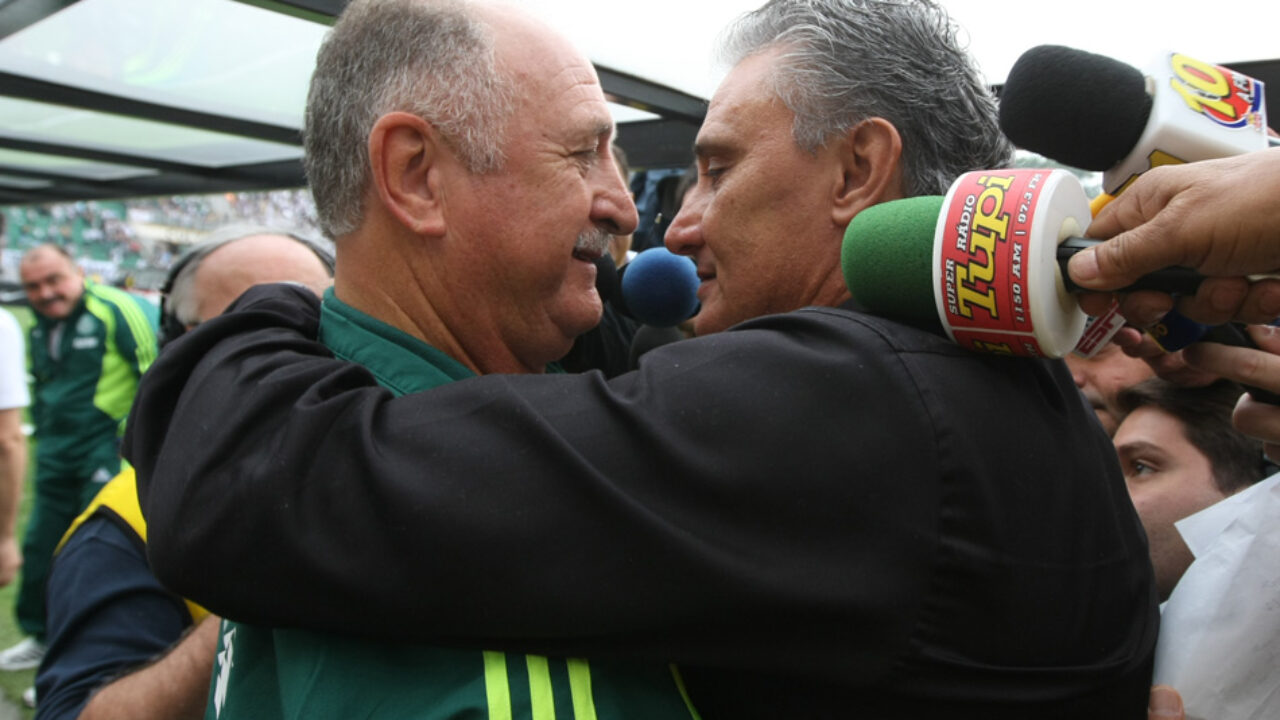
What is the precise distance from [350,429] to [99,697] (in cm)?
130

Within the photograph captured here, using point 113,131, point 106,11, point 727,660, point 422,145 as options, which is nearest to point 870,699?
point 727,660

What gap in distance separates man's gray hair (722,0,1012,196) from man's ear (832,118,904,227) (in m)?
0.02

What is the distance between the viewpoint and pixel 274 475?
3.76 feet

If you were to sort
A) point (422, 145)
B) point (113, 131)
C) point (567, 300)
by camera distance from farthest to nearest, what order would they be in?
point (113, 131) → point (567, 300) → point (422, 145)

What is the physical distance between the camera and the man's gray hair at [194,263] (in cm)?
277

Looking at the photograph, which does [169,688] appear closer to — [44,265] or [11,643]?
[11,643]

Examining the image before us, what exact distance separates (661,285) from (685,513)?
1.09 meters

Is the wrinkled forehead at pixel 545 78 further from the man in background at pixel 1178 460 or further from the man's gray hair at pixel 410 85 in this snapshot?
the man in background at pixel 1178 460

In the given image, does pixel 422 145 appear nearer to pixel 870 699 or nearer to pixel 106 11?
pixel 870 699

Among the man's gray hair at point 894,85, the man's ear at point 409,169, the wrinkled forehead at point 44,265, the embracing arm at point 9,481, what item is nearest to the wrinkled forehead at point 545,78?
the man's ear at point 409,169

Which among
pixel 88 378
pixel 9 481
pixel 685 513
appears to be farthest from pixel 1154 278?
pixel 88 378

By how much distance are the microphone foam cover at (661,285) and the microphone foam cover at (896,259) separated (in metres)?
0.82

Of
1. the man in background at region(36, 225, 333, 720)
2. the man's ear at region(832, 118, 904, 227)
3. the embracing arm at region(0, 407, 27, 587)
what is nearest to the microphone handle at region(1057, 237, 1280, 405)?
the man's ear at region(832, 118, 904, 227)

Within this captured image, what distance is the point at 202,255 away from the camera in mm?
2830
